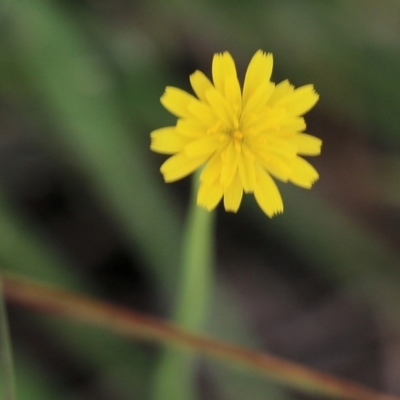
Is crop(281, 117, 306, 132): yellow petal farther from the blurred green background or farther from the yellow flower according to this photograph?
the blurred green background

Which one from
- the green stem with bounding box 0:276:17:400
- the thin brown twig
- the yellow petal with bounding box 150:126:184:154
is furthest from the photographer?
the thin brown twig

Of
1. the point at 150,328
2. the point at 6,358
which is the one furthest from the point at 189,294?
the point at 6,358

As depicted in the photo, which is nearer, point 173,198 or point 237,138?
point 237,138

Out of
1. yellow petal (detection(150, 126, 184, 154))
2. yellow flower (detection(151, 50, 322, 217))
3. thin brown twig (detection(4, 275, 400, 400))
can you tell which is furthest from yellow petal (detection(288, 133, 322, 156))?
thin brown twig (detection(4, 275, 400, 400))

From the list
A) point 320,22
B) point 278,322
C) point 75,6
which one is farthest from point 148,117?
point 278,322

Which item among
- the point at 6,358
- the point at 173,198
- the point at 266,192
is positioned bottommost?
the point at 6,358

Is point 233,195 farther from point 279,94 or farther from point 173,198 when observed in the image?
point 173,198
